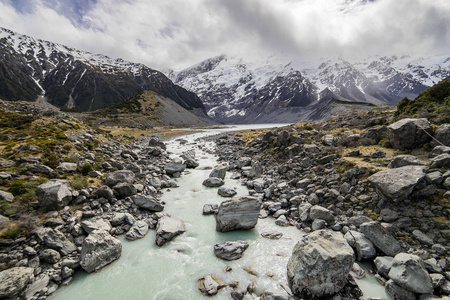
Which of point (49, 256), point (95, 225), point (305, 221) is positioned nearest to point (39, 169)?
point (95, 225)

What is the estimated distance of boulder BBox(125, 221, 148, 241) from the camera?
47.2 feet

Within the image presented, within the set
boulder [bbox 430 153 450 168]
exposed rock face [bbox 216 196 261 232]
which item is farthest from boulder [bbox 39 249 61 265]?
boulder [bbox 430 153 450 168]

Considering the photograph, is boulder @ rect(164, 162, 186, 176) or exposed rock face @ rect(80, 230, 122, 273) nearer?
exposed rock face @ rect(80, 230, 122, 273)

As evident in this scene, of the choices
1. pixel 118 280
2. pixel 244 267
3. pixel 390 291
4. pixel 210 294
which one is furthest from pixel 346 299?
pixel 118 280

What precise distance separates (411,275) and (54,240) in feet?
Answer: 62.4

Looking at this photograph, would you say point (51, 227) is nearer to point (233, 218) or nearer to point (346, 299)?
point (233, 218)

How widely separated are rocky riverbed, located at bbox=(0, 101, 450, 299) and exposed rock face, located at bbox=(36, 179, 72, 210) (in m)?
0.07

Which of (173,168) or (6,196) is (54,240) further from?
(173,168)

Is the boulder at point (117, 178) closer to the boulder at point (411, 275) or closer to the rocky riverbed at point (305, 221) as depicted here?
the rocky riverbed at point (305, 221)

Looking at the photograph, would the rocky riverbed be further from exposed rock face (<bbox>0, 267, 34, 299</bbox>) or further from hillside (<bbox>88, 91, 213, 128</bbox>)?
hillside (<bbox>88, 91, 213, 128</bbox>)

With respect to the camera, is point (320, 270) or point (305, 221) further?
point (305, 221)

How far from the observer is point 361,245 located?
38.7ft

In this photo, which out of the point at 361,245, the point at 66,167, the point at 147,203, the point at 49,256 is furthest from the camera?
the point at 66,167

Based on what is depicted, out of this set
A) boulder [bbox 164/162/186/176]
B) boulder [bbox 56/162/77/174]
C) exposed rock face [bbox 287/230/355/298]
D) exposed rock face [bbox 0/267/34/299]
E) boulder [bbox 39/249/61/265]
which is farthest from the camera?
boulder [bbox 164/162/186/176]
